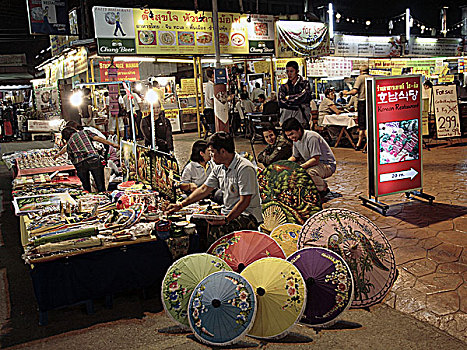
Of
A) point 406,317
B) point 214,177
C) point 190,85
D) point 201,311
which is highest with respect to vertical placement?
point 190,85

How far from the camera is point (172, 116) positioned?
1891 cm

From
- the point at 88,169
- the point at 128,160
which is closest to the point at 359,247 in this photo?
the point at 128,160

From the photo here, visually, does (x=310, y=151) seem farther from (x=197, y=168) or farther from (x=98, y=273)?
(x=98, y=273)

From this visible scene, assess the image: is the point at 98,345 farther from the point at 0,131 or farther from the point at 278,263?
the point at 0,131

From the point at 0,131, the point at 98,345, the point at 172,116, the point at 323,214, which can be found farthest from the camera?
the point at 0,131

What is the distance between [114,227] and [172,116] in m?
15.2

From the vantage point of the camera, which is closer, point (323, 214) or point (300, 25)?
point (323, 214)

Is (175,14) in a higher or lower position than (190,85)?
higher

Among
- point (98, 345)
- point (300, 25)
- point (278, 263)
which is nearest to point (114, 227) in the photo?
point (98, 345)

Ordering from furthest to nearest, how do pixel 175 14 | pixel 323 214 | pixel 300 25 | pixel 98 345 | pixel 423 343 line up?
1. pixel 300 25
2. pixel 175 14
3. pixel 323 214
4. pixel 98 345
5. pixel 423 343

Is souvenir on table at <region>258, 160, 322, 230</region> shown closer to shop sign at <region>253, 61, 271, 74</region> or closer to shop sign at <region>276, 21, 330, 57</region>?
shop sign at <region>276, 21, 330, 57</region>

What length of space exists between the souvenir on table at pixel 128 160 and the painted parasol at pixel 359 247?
3551mm

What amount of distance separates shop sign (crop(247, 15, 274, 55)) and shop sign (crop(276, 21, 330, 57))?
23cm

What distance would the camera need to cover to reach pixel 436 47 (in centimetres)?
2520
